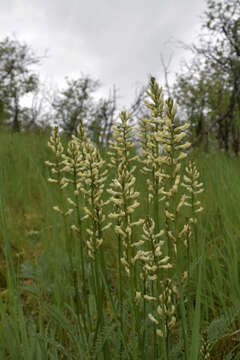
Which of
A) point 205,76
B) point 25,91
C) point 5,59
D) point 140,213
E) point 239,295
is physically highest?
point 5,59

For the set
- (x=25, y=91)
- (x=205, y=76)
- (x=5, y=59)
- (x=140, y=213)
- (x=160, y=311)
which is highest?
(x=5, y=59)

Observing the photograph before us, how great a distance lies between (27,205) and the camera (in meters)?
5.07

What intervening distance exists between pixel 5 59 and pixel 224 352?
1660 inches

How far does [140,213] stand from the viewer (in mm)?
3982

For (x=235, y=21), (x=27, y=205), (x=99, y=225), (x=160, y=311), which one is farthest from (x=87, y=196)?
(x=235, y=21)

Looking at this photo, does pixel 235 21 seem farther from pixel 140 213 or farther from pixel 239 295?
pixel 239 295

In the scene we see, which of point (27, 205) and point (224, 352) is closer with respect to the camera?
point (224, 352)

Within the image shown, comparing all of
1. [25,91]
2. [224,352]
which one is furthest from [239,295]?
[25,91]

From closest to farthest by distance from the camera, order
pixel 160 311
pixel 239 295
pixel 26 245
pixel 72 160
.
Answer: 1. pixel 160 311
2. pixel 72 160
3. pixel 239 295
4. pixel 26 245

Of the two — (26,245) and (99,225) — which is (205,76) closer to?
(26,245)

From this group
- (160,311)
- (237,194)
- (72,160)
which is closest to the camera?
(160,311)

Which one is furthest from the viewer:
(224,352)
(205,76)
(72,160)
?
(205,76)

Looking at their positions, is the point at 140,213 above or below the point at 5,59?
below

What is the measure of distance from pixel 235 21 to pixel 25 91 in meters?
28.0
